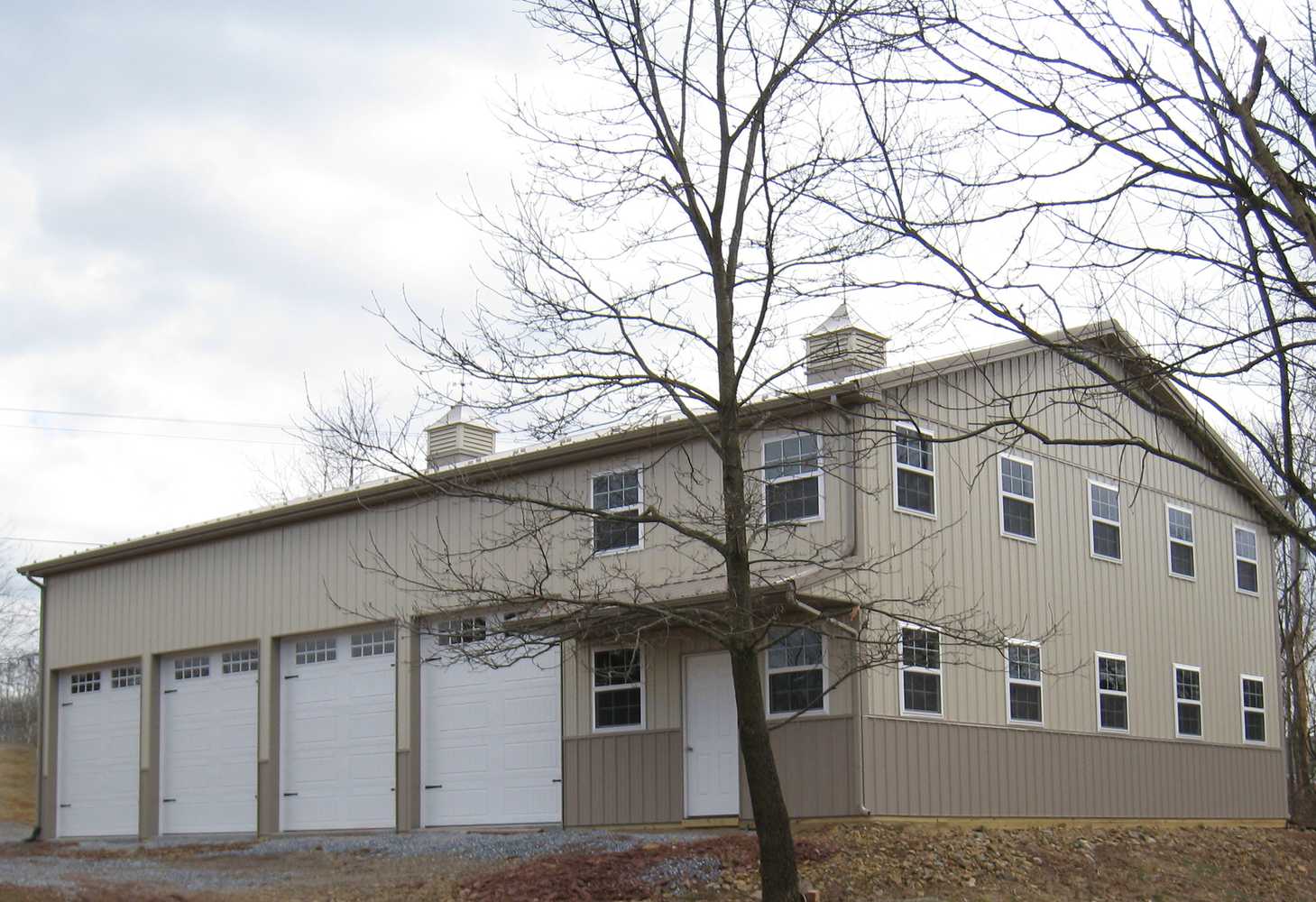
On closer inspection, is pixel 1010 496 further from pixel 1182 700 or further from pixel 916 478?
pixel 1182 700

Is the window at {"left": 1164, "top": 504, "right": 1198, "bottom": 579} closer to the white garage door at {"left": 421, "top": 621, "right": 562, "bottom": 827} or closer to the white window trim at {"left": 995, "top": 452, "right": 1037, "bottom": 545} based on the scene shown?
the white window trim at {"left": 995, "top": 452, "right": 1037, "bottom": 545}

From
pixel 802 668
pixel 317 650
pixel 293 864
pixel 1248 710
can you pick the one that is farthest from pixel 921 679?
pixel 317 650

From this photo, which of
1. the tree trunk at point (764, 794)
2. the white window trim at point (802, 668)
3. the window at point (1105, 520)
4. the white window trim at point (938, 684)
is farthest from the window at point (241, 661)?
the tree trunk at point (764, 794)

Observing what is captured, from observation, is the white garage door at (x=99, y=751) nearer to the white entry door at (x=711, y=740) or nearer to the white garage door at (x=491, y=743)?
the white garage door at (x=491, y=743)

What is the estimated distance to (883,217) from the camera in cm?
691

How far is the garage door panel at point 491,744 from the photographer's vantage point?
62.8 ft

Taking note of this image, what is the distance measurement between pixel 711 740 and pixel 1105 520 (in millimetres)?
7058

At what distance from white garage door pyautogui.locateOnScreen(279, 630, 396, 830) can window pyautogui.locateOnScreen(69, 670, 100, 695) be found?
536cm

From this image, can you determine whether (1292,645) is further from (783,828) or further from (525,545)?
(783,828)

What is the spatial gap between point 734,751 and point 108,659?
13.3 meters

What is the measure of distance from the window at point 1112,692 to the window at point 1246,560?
13.9 feet

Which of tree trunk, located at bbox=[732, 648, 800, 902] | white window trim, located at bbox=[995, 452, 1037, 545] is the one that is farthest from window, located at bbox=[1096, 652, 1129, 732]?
tree trunk, located at bbox=[732, 648, 800, 902]

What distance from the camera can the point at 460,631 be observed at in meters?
14.0

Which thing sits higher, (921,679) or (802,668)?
(802,668)
